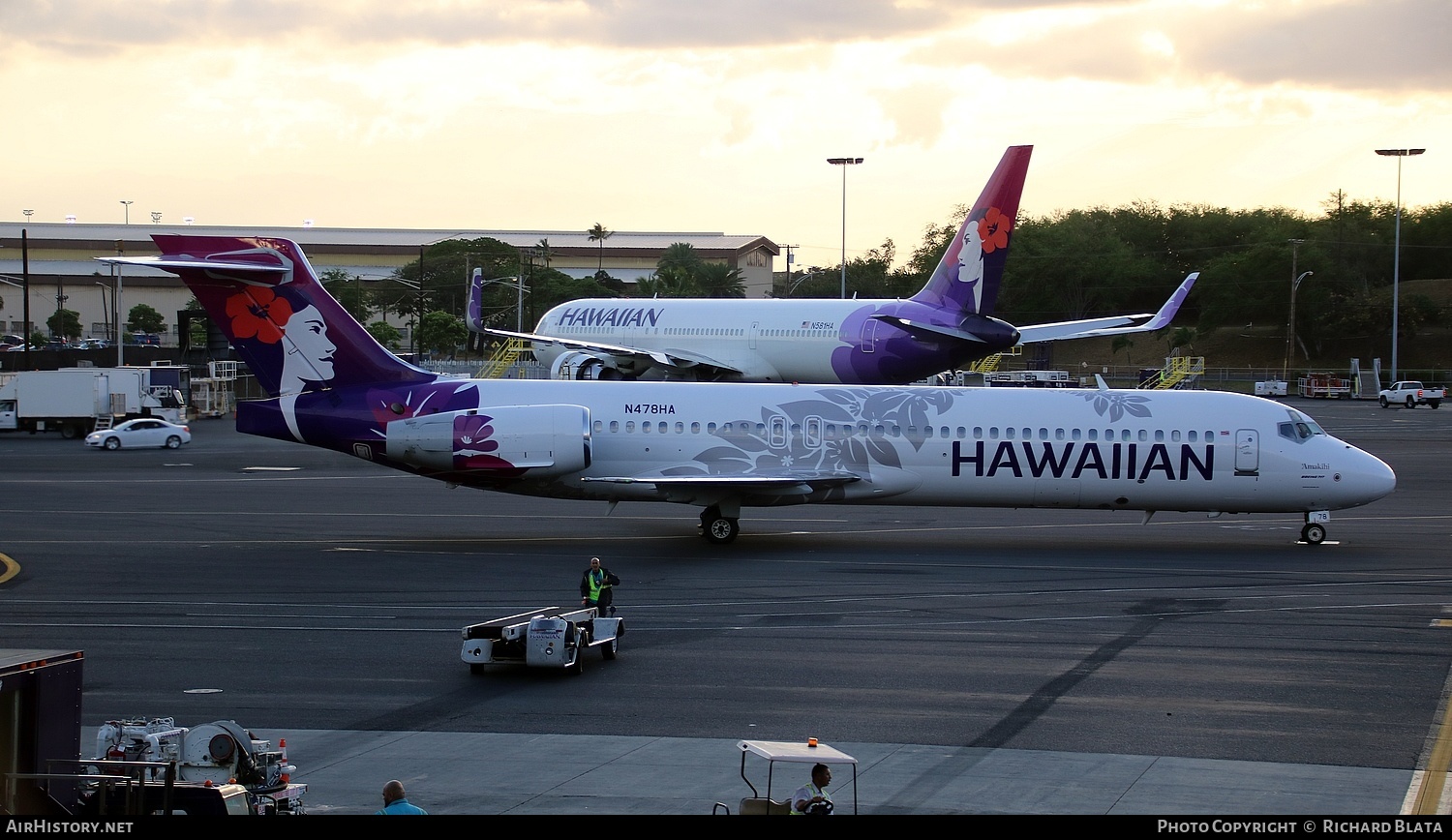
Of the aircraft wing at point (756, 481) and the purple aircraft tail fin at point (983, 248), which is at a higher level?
the purple aircraft tail fin at point (983, 248)

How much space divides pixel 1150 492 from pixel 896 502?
564cm

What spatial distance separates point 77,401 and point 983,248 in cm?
4112

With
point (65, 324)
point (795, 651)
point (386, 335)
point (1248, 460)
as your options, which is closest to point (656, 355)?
point (1248, 460)

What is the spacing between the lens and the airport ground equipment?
39.4ft

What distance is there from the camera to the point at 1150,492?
96.9 ft

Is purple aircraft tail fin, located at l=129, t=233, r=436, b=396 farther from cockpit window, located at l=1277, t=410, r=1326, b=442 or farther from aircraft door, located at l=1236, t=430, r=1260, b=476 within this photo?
cockpit window, located at l=1277, t=410, r=1326, b=442

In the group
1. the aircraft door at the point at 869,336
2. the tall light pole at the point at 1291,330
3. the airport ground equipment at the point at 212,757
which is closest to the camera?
the airport ground equipment at the point at 212,757

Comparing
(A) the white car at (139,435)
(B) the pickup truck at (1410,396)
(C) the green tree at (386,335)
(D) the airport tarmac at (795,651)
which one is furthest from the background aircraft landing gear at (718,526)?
(C) the green tree at (386,335)

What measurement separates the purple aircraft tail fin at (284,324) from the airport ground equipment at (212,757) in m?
17.9

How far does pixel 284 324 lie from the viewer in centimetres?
3011

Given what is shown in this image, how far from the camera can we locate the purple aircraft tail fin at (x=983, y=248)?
4584 centimetres

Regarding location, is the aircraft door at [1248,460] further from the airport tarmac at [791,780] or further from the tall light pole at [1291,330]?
the tall light pole at [1291,330]

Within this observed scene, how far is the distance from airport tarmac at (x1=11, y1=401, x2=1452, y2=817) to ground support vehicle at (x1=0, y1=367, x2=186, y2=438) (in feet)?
85.1

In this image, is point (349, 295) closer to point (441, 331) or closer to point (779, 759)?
point (441, 331)
